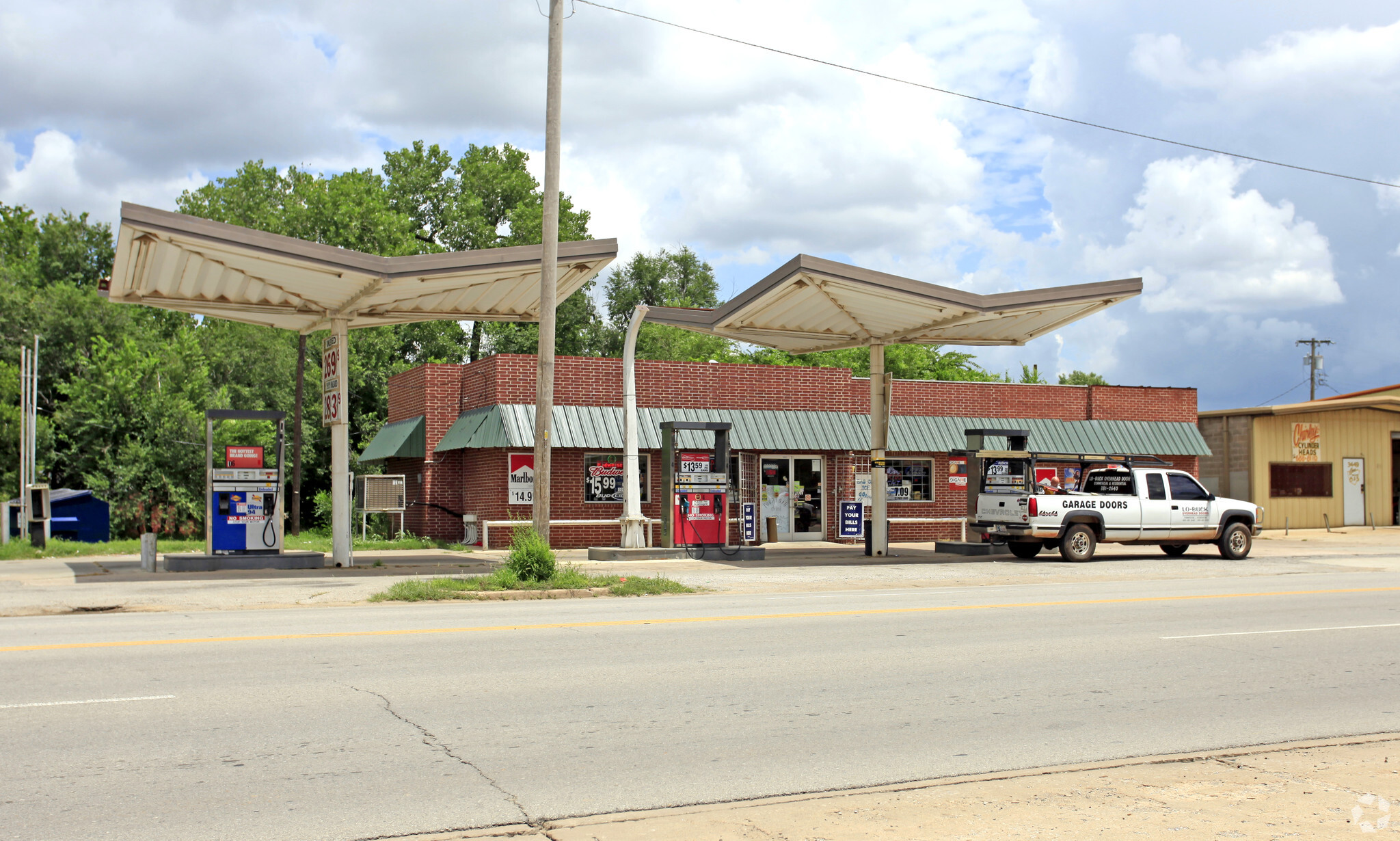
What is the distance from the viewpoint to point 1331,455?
35.9 metres

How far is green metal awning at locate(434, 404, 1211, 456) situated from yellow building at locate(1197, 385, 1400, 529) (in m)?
2.73

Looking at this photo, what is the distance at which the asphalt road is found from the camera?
19.3 ft

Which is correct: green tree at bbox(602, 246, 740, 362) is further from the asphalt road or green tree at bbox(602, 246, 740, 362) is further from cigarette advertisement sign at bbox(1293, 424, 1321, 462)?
the asphalt road

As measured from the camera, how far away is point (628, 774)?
6277 millimetres

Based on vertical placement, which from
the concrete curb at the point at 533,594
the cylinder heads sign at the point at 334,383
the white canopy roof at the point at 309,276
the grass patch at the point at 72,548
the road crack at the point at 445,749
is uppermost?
the white canopy roof at the point at 309,276

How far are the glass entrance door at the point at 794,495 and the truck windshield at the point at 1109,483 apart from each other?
7671 millimetres

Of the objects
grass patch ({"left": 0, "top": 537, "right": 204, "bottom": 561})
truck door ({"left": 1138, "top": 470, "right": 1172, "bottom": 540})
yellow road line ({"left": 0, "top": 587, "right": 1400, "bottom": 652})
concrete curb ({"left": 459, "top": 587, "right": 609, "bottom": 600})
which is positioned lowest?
grass patch ({"left": 0, "top": 537, "right": 204, "bottom": 561})

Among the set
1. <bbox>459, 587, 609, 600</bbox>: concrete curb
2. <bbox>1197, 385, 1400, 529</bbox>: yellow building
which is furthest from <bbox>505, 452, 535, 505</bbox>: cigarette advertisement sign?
<bbox>1197, 385, 1400, 529</bbox>: yellow building

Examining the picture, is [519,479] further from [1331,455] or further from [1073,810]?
[1331,455]

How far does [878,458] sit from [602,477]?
682 cm

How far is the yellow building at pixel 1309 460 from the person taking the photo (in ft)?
115

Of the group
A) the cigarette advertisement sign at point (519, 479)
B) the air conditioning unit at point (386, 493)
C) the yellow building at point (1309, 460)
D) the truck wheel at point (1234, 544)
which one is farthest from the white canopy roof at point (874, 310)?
the yellow building at point (1309, 460)

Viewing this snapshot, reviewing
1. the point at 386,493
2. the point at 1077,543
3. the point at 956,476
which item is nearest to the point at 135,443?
the point at 386,493

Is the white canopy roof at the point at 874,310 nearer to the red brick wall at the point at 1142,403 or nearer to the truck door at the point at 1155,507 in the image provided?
the truck door at the point at 1155,507
